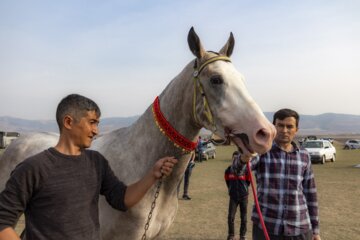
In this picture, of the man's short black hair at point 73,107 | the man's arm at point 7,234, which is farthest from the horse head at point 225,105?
the man's arm at point 7,234

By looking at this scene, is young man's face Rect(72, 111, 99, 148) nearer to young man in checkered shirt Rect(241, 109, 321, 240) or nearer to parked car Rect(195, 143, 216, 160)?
young man in checkered shirt Rect(241, 109, 321, 240)

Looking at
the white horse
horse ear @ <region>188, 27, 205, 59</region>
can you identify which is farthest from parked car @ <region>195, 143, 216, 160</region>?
horse ear @ <region>188, 27, 205, 59</region>

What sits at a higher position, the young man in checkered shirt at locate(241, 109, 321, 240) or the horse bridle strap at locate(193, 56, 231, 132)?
the horse bridle strap at locate(193, 56, 231, 132)

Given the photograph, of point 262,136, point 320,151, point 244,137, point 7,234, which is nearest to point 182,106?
point 244,137

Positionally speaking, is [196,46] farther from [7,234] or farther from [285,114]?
[7,234]

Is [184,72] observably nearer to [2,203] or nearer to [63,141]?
[63,141]

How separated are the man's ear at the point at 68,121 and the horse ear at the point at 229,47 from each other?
138 centimetres

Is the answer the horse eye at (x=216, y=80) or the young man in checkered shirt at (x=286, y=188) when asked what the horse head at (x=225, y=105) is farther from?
the young man in checkered shirt at (x=286, y=188)

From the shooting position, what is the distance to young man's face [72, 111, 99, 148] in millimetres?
2088

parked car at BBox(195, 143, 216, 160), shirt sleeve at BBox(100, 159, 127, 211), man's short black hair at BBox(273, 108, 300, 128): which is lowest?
parked car at BBox(195, 143, 216, 160)

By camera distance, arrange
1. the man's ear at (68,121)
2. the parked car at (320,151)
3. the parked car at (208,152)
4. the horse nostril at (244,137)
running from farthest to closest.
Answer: the parked car at (208,152), the parked car at (320,151), the horse nostril at (244,137), the man's ear at (68,121)

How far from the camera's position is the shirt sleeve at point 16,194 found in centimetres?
184

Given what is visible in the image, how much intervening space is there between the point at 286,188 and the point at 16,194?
2403mm

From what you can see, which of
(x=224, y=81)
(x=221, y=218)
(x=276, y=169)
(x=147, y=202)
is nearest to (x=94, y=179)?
(x=147, y=202)
